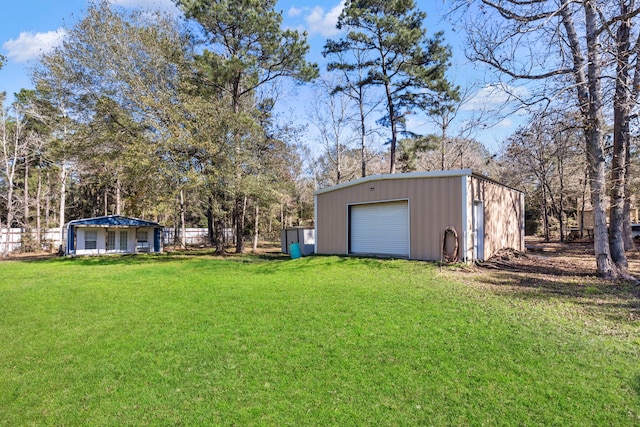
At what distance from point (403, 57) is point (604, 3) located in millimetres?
10089

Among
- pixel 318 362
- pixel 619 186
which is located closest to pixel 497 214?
pixel 619 186

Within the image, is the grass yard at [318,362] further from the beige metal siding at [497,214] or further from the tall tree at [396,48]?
the tall tree at [396,48]

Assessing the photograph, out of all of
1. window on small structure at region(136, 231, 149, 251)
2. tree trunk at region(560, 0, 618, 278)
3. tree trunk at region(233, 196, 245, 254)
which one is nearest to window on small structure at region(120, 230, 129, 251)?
window on small structure at region(136, 231, 149, 251)

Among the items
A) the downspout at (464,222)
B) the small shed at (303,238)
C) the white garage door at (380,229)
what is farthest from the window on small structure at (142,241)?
the downspout at (464,222)

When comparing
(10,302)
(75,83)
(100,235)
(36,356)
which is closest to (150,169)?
(75,83)

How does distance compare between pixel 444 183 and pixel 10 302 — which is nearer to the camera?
pixel 10 302

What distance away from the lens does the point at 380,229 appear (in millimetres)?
10711

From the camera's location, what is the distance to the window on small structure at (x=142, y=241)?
712 inches

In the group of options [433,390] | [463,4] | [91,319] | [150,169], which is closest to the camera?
[433,390]

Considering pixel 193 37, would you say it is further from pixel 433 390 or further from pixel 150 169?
pixel 433 390

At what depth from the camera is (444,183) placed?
912 cm

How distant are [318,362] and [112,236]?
17.6 metres

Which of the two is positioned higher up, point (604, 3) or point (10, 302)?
point (604, 3)

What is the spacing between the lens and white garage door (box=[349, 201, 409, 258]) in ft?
33.0
